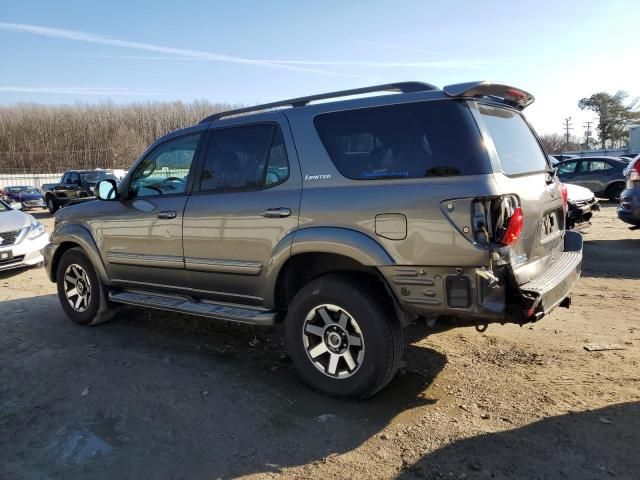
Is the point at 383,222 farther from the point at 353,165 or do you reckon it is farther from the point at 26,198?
the point at 26,198

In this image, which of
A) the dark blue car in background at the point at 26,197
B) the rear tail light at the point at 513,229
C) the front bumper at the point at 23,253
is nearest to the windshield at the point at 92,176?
the dark blue car in background at the point at 26,197

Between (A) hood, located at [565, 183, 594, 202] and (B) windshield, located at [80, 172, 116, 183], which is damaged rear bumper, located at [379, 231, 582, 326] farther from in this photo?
(B) windshield, located at [80, 172, 116, 183]

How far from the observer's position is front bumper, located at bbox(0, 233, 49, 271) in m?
8.05

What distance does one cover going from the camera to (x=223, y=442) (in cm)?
308

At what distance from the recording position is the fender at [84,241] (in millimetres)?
5152

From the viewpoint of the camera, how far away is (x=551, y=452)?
283 centimetres

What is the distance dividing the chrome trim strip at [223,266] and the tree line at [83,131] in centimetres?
7242

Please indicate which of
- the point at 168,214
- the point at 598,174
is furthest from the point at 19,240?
the point at 598,174

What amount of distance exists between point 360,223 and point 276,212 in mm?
718

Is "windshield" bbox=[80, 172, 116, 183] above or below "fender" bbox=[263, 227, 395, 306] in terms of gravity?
above

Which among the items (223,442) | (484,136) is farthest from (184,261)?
(484,136)

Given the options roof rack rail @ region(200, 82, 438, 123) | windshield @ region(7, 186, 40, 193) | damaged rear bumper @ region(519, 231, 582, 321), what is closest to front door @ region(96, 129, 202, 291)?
roof rack rail @ region(200, 82, 438, 123)

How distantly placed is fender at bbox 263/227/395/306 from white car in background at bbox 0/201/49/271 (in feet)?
20.3

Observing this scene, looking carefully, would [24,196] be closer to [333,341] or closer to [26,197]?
[26,197]
